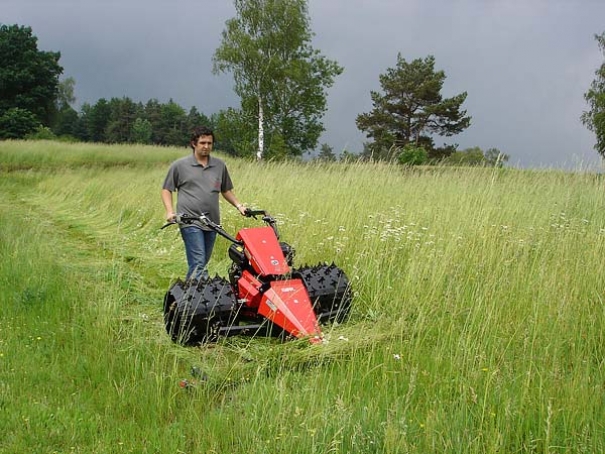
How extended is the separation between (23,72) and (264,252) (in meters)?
45.5

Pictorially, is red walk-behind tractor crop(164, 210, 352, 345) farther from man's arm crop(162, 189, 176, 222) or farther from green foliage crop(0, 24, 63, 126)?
green foliage crop(0, 24, 63, 126)

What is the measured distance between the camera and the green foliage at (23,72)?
42.8 metres

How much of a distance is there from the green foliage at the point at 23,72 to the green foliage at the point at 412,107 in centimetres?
2714

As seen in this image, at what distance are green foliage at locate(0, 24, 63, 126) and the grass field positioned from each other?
41.5 m

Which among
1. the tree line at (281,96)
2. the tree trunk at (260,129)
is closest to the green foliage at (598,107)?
the tree line at (281,96)

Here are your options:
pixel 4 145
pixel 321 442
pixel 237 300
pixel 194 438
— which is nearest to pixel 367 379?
pixel 321 442

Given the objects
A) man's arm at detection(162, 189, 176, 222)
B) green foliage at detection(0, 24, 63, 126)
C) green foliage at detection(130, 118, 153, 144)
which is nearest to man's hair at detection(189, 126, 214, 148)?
man's arm at detection(162, 189, 176, 222)

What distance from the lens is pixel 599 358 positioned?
3424 mm

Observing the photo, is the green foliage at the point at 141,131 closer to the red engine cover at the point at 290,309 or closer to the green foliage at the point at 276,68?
the green foliage at the point at 276,68

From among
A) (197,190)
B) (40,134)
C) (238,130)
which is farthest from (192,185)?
(40,134)

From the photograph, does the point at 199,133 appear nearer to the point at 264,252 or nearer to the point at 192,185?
the point at 192,185

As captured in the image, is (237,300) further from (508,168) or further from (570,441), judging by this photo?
(508,168)

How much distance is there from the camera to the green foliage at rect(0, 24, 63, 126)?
4284cm

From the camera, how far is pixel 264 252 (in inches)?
175
